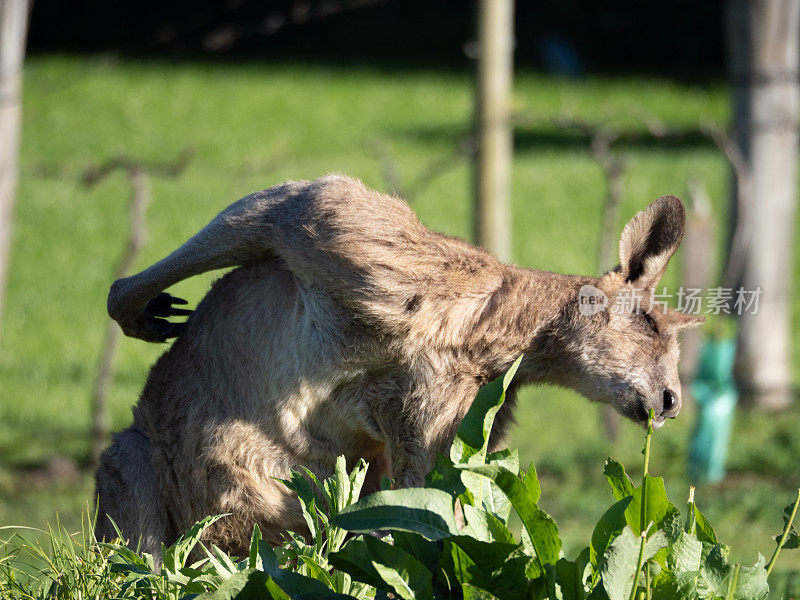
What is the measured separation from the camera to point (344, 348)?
329cm

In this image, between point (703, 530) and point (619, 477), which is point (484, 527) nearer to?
point (619, 477)

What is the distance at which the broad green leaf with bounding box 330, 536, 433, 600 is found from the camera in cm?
257

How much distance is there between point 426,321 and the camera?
3.24 m

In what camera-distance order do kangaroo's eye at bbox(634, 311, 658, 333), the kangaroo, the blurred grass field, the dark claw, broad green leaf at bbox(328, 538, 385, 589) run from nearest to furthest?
broad green leaf at bbox(328, 538, 385, 589) < the kangaroo < kangaroo's eye at bbox(634, 311, 658, 333) < the dark claw < the blurred grass field

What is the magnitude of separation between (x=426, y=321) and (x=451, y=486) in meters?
0.62

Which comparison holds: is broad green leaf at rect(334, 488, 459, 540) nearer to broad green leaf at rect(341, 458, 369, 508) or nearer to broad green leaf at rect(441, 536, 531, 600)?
broad green leaf at rect(441, 536, 531, 600)

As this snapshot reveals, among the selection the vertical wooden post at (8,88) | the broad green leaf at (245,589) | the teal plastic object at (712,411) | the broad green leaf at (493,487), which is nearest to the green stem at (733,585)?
the broad green leaf at (493,487)

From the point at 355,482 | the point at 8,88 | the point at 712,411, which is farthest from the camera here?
the point at 712,411

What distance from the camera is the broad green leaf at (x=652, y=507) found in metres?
2.79

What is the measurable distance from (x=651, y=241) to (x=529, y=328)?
54 centimetres

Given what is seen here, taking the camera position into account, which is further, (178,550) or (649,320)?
(649,320)

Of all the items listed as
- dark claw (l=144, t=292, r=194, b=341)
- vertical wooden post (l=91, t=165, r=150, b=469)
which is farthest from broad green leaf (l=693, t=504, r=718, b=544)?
vertical wooden post (l=91, t=165, r=150, b=469)

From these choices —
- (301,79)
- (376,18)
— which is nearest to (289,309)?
(301,79)

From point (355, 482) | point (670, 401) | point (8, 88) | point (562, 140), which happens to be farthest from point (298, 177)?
point (355, 482)
